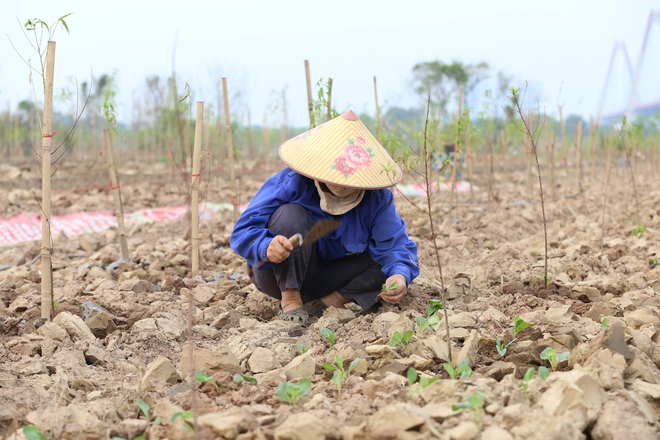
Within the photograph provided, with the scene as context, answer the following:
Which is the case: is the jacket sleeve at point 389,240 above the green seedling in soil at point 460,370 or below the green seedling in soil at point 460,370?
above

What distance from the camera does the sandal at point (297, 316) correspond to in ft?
9.00

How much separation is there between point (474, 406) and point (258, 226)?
140cm

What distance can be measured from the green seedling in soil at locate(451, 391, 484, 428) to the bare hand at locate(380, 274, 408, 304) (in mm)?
1021

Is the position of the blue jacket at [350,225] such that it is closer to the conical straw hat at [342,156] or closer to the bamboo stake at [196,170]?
the conical straw hat at [342,156]

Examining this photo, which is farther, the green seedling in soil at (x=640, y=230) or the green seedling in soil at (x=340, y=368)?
the green seedling in soil at (x=640, y=230)

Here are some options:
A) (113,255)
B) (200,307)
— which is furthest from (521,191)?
(200,307)

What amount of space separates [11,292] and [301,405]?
2230mm

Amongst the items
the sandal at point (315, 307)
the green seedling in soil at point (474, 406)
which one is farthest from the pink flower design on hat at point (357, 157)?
the green seedling in soil at point (474, 406)

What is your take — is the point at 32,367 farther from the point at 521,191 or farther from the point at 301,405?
the point at 521,191

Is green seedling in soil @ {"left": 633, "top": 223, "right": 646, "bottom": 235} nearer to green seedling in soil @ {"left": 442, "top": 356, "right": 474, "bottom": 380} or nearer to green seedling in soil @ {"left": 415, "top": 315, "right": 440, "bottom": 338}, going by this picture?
green seedling in soil @ {"left": 415, "top": 315, "right": 440, "bottom": 338}

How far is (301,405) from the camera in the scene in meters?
1.78

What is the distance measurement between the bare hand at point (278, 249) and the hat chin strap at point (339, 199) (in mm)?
317

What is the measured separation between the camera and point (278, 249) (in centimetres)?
251

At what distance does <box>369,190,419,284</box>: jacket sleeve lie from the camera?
282 centimetres
